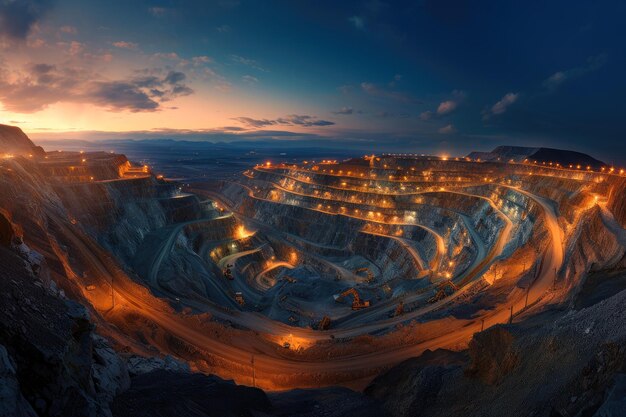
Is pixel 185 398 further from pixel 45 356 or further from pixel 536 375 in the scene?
pixel 536 375

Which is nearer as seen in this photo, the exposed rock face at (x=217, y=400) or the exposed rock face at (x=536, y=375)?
the exposed rock face at (x=536, y=375)

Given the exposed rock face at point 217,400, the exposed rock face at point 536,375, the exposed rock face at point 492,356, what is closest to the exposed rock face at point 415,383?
the exposed rock face at point 536,375

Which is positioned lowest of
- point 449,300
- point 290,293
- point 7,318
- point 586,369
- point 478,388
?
point 290,293

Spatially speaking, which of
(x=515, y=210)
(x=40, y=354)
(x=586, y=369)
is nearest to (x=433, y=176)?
(x=515, y=210)

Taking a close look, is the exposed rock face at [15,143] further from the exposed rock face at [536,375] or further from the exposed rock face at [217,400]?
the exposed rock face at [536,375]

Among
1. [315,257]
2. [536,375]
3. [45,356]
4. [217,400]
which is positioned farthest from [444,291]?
[45,356]

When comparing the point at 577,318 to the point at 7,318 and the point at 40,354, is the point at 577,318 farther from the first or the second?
the point at 7,318
